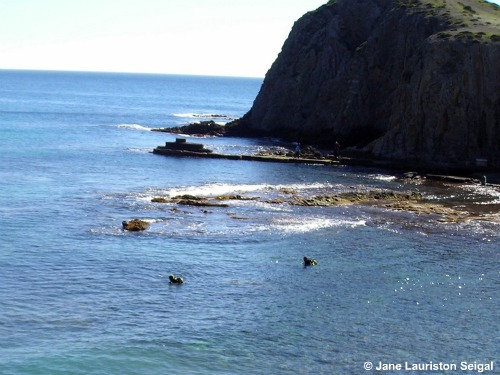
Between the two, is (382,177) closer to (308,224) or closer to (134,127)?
(308,224)

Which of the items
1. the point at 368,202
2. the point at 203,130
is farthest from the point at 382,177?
the point at 203,130

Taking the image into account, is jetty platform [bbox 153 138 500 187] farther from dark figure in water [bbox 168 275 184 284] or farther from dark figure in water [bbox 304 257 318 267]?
dark figure in water [bbox 168 275 184 284]

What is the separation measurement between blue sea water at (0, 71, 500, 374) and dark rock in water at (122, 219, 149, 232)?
0.56 meters

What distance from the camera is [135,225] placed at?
51750 millimetres

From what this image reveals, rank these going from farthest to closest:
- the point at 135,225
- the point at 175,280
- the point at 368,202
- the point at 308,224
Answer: the point at 368,202 → the point at 308,224 → the point at 135,225 → the point at 175,280

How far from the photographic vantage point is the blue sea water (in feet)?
103

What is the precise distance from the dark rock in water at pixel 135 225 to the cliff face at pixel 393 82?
4045 centimetres

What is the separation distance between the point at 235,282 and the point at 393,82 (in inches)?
2632

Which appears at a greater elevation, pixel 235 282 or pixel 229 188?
pixel 229 188

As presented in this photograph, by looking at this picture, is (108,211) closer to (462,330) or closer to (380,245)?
(380,245)

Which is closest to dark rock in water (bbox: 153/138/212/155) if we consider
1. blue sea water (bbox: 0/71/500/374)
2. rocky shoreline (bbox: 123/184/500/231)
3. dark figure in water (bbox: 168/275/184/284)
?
blue sea water (bbox: 0/71/500/374)

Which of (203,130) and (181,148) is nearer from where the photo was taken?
(181,148)

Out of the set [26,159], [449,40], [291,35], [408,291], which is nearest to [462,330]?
[408,291]

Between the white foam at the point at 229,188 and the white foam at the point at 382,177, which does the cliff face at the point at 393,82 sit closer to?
the white foam at the point at 382,177
